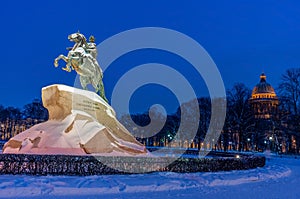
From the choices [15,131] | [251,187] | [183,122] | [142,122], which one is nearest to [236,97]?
[183,122]

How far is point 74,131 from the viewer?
16.5m

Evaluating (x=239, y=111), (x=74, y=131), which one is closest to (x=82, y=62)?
(x=74, y=131)

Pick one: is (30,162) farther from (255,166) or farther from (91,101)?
(255,166)

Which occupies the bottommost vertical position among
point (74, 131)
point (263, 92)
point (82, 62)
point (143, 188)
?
point (143, 188)

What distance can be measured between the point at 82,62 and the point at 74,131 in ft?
17.4

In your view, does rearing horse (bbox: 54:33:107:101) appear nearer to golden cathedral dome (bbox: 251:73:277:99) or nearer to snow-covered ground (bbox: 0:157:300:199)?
snow-covered ground (bbox: 0:157:300:199)

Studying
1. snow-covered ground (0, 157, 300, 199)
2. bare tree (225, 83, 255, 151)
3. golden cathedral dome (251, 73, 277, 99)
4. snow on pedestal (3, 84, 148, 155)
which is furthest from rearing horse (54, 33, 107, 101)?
golden cathedral dome (251, 73, 277, 99)

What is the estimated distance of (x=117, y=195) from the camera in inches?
353

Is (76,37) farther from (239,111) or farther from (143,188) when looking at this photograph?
(239,111)

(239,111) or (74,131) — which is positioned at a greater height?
(239,111)

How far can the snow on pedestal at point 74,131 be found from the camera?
15.8 metres

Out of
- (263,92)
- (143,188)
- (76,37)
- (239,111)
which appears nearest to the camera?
(143,188)

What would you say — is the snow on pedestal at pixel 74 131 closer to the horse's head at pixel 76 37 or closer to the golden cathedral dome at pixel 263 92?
the horse's head at pixel 76 37

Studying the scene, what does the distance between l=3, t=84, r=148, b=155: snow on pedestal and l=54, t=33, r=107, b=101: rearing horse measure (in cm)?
209
